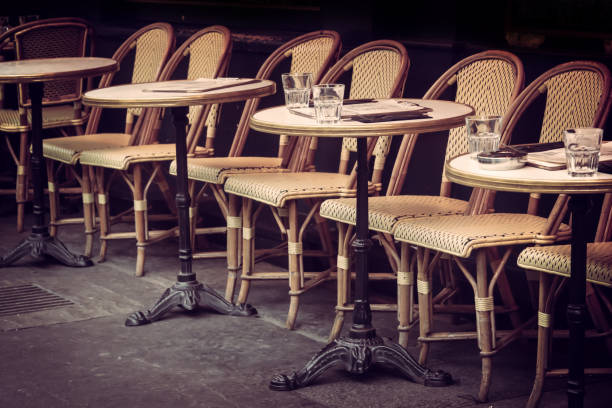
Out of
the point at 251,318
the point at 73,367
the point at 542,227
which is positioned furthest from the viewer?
the point at 251,318

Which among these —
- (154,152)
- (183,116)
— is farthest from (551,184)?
(154,152)

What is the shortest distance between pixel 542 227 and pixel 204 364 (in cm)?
126

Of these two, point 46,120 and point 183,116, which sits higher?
point 183,116

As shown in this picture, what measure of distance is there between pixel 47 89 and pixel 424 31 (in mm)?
2309

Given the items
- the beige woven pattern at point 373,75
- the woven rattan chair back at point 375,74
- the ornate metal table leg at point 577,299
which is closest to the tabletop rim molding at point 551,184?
the ornate metal table leg at point 577,299

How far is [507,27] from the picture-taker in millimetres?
4438

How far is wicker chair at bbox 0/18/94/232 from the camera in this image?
5863mm

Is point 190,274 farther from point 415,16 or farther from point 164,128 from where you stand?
point 164,128

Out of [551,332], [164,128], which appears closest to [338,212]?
[551,332]

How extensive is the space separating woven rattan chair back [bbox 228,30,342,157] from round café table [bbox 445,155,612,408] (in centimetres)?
180

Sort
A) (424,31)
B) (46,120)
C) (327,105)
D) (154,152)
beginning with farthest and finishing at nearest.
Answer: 1. (46,120)
2. (154,152)
3. (424,31)
4. (327,105)

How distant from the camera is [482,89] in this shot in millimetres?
4152

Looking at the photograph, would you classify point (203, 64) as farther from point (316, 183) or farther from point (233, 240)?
point (316, 183)

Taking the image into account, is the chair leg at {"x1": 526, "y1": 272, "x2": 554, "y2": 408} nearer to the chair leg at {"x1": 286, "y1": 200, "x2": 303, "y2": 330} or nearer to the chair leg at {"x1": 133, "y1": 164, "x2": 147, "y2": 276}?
the chair leg at {"x1": 286, "y1": 200, "x2": 303, "y2": 330}
